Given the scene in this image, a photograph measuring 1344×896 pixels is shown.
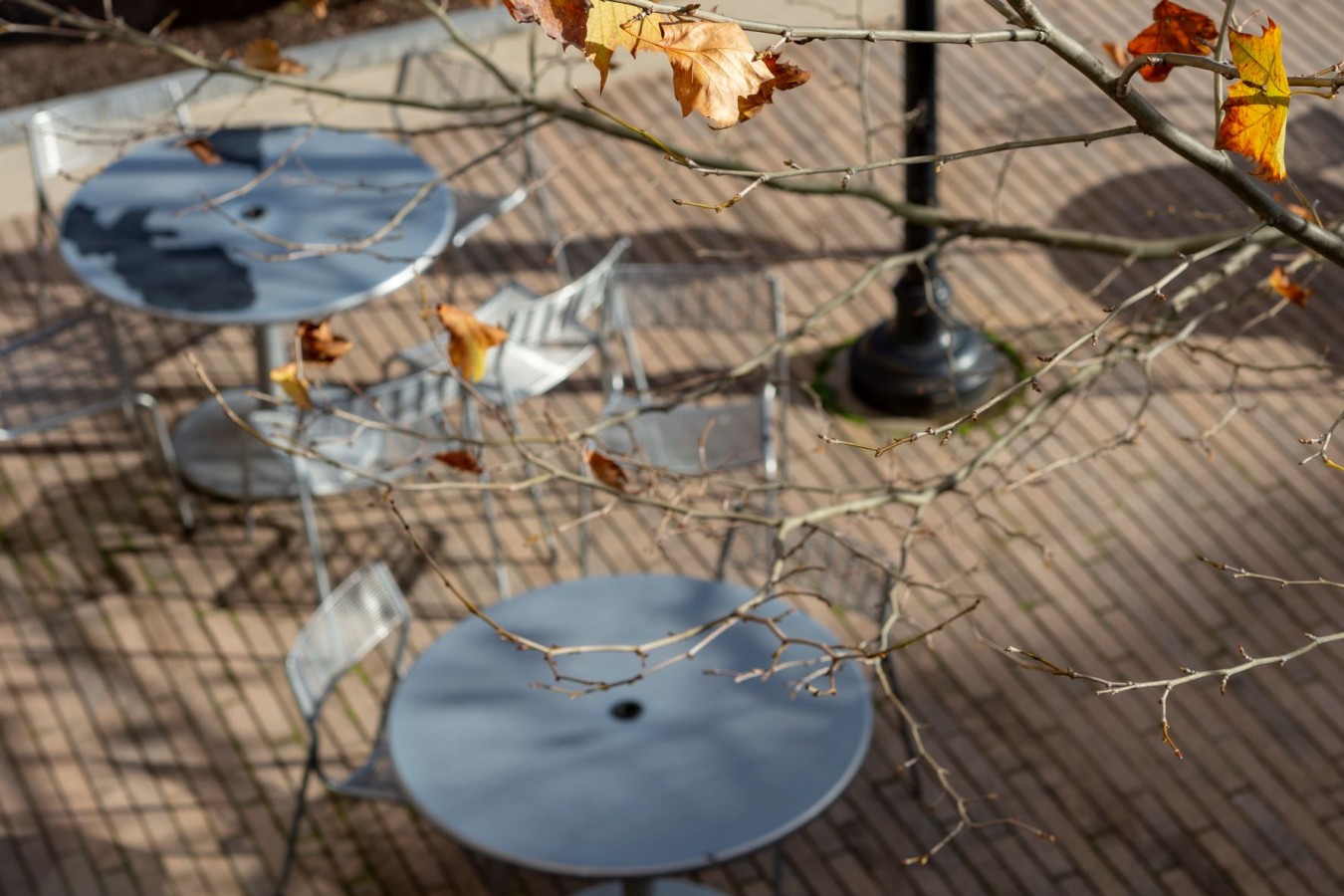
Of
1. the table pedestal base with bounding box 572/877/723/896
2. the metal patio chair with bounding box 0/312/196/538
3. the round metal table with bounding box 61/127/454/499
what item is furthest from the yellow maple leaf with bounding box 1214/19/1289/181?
the metal patio chair with bounding box 0/312/196/538

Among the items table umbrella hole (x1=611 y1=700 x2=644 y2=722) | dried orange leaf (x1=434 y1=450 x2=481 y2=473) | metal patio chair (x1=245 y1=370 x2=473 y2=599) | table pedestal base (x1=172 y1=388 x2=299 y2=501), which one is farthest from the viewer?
table pedestal base (x1=172 y1=388 x2=299 y2=501)

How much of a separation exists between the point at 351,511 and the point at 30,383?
1268 mm

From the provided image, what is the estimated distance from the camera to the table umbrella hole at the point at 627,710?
449cm

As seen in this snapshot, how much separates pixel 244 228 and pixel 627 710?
2303mm

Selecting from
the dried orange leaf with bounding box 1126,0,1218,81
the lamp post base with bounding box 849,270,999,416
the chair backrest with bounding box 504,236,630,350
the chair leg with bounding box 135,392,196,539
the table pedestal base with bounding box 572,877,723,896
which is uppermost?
the chair leg with bounding box 135,392,196,539

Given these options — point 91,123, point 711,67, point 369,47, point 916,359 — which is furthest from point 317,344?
point 369,47

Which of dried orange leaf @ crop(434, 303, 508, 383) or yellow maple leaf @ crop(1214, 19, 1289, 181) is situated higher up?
dried orange leaf @ crop(434, 303, 508, 383)

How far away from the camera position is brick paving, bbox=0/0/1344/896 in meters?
5.24

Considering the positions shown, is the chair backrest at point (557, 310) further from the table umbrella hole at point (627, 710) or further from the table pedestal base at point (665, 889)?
the table pedestal base at point (665, 889)

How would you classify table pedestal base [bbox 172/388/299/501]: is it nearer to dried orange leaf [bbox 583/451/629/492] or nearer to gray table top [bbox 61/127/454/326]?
gray table top [bbox 61/127/454/326]

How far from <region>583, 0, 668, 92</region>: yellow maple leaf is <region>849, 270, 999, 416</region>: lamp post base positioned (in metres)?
4.89

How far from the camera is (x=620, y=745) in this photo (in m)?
4.41

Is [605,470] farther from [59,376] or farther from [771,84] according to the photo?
[59,376]

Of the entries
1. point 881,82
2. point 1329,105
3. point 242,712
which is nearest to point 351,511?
point 242,712
